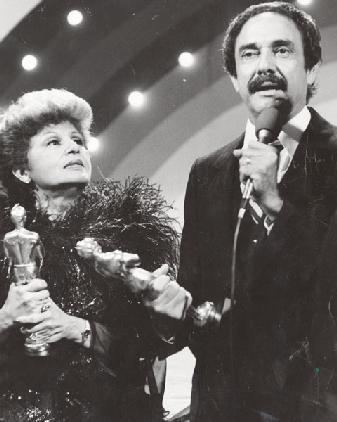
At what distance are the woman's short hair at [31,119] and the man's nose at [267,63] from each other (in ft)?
0.98

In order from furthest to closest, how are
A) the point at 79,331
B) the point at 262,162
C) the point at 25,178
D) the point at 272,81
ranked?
1. the point at 25,178
2. the point at 79,331
3. the point at 272,81
4. the point at 262,162

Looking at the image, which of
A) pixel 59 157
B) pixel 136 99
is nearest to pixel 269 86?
pixel 136 99

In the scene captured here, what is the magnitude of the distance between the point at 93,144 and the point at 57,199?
102 millimetres

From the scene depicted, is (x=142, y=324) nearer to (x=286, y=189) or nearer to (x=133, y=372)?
(x=133, y=372)

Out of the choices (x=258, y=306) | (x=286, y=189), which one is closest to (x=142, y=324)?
(x=258, y=306)

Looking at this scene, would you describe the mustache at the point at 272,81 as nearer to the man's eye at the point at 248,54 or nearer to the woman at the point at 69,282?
the man's eye at the point at 248,54

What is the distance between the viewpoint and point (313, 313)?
714 millimetres

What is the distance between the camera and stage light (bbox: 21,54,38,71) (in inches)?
36.7

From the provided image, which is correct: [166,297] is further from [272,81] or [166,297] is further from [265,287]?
[272,81]

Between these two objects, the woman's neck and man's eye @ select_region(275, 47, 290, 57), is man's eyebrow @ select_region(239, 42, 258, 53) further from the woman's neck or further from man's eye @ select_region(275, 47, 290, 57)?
the woman's neck

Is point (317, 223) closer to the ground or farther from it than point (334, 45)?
closer to the ground

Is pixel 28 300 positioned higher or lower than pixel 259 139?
lower

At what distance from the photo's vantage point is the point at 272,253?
0.72 m

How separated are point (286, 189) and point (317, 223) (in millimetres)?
56
